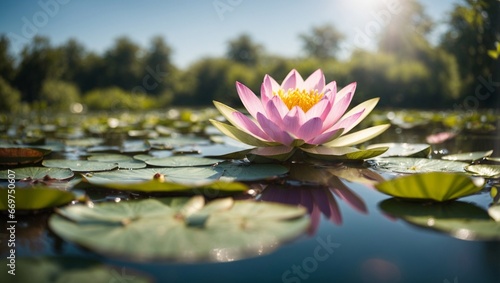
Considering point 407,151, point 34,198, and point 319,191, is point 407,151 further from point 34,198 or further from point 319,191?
point 34,198

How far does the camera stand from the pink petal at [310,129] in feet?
2.35

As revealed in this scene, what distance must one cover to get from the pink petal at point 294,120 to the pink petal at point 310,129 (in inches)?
0.5

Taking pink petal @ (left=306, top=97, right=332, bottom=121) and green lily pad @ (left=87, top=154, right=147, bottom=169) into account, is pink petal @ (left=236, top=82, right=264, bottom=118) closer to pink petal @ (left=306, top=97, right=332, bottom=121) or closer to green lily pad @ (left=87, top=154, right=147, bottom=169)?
pink petal @ (left=306, top=97, right=332, bottom=121)

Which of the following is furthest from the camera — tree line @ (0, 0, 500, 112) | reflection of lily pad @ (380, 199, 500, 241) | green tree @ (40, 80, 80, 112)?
green tree @ (40, 80, 80, 112)

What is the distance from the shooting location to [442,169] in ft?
2.51

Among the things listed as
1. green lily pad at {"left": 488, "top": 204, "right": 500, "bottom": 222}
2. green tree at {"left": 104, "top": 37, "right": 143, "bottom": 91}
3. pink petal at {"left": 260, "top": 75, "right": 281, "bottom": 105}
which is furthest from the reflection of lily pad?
green tree at {"left": 104, "top": 37, "right": 143, "bottom": 91}

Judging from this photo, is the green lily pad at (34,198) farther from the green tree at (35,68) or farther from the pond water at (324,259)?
the green tree at (35,68)

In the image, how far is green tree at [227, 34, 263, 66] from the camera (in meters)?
26.0

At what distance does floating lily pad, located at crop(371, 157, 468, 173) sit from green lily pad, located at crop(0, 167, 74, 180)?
680 mm

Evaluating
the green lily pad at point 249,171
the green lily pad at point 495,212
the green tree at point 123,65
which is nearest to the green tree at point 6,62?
the green lily pad at point 249,171

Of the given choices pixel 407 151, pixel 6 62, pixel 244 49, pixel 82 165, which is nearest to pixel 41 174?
pixel 82 165

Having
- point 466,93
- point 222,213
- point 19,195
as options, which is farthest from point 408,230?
point 466,93

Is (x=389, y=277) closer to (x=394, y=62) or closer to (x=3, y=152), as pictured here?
(x=3, y=152)

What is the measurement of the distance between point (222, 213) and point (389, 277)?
197mm
